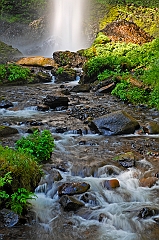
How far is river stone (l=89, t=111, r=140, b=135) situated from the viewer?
8.84 metres

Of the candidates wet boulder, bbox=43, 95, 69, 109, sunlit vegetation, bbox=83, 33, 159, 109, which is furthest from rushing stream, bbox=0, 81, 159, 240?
sunlit vegetation, bbox=83, 33, 159, 109

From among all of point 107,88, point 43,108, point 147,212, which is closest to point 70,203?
point 147,212

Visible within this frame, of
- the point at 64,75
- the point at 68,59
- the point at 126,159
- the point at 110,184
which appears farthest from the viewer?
the point at 68,59

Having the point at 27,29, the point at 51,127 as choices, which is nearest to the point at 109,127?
the point at 51,127

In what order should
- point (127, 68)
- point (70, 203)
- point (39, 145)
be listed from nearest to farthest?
point (70, 203) < point (39, 145) < point (127, 68)

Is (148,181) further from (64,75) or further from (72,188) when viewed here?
(64,75)

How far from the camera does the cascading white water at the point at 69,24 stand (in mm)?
33344

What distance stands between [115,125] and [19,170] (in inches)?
187

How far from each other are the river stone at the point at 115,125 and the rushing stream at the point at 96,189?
0.67 ft

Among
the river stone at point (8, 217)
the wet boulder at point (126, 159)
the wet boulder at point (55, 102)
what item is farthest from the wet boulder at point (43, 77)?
the river stone at point (8, 217)

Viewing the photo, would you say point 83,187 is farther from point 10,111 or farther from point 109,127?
point 10,111

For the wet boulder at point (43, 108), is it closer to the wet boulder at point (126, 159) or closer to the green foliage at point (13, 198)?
the wet boulder at point (126, 159)

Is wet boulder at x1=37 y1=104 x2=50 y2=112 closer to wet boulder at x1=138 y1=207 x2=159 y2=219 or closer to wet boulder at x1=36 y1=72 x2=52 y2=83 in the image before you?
wet boulder at x1=36 y1=72 x2=52 y2=83

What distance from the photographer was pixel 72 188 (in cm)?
545
